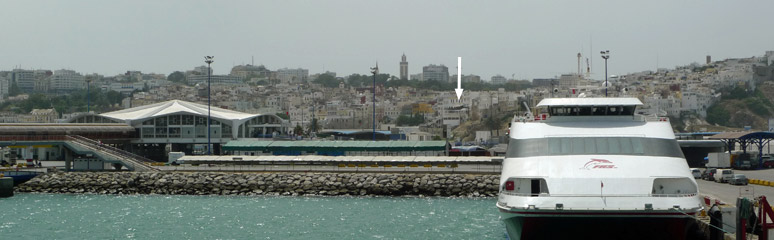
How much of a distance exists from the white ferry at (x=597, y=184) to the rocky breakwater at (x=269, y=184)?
20424 millimetres

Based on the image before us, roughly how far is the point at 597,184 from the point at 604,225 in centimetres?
108

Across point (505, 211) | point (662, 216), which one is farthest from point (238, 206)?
point (662, 216)

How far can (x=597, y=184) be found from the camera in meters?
21.2

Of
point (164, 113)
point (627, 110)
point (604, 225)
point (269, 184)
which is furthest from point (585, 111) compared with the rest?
point (164, 113)

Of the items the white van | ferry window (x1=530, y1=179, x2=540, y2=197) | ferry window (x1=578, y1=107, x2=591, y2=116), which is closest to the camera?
ferry window (x1=530, y1=179, x2=540, y2=197)

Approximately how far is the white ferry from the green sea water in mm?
6794

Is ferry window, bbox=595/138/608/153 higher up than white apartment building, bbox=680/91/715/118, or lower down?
lower down

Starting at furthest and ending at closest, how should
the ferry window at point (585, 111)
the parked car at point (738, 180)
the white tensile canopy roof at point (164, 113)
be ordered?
the white tensile canopy roof at point (164, 113), the parked car at point (738, 180), the ferry window at point (585, 111)

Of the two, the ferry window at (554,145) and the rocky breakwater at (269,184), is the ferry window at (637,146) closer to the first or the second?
the ferry window at (554,145)

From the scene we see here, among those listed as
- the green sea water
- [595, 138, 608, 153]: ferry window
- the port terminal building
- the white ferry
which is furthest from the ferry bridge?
[595, 138, 608, 153]: ferry window

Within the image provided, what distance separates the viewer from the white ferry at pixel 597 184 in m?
20.5

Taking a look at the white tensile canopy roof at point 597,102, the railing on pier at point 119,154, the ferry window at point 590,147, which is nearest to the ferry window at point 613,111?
the white tensile canopy roof at point 597,102

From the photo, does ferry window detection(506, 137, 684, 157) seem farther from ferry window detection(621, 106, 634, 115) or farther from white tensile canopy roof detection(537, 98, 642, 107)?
ferry window detection(621, 106, 634, 115)

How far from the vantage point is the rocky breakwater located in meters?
45.4
